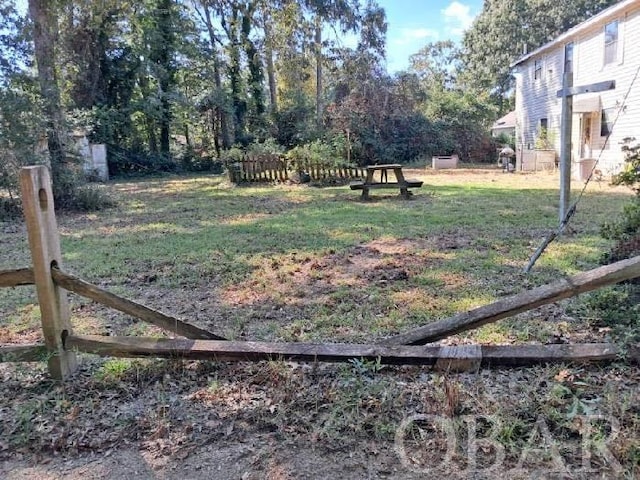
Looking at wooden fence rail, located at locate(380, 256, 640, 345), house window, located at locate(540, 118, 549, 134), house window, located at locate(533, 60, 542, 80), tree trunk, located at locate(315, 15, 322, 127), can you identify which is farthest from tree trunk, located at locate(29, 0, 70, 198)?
house window, located at locate(533, 60, 542, 80)

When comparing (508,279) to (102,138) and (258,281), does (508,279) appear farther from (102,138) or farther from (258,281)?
(102,138)

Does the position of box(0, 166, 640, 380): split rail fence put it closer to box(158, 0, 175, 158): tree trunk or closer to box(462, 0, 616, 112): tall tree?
box(158, 0, 175, 158): tree trunk

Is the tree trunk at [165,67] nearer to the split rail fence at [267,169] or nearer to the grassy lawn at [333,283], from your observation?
the split rail fence at [267,169]

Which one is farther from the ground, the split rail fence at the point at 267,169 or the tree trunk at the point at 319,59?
the tree trunk at the point at 319,59

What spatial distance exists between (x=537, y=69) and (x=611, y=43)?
5.64 metres

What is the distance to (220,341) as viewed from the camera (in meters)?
2.74

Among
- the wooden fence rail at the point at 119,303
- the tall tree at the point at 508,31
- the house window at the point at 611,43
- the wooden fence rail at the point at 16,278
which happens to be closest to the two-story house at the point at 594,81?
the house window at the point at 611,43

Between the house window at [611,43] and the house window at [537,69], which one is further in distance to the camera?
the house window at [537,69]

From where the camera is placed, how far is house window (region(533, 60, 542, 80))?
794 inches

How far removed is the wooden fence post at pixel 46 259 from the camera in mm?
2451

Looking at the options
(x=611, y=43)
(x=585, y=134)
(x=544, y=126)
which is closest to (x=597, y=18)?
(x=611, y=43)

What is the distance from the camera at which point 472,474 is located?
6.07 ft

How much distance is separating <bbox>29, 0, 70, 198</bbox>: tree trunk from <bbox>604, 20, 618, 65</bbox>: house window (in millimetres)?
15488

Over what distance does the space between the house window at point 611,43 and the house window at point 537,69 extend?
16.5ft
